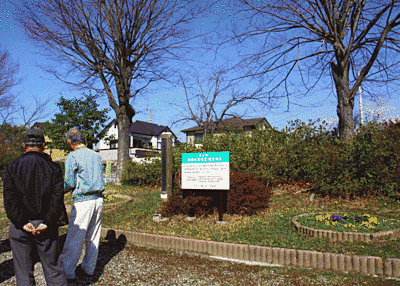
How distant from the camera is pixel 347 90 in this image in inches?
448

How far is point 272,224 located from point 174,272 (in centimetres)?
263

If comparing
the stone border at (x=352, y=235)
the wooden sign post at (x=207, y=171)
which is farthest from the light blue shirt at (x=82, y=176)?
the stone border at (x=352, y=235)

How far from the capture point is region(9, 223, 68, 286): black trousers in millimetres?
3021

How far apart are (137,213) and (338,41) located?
9.25m

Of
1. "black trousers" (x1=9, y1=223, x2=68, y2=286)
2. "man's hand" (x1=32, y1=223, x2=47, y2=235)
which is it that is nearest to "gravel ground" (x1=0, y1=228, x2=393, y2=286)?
"black trousers" (x1=9, y1=223, x2=68, y2=286)

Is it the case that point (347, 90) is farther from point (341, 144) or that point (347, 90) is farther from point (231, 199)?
point (231, 199)

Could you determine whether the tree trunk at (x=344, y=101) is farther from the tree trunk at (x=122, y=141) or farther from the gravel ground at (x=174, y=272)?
the tree trunk at (x=122, y=141)

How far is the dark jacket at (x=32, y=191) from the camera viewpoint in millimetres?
2957

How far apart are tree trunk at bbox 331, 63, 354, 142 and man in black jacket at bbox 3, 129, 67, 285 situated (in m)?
9.99

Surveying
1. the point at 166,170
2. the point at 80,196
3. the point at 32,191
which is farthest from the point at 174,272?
the point at 166,170

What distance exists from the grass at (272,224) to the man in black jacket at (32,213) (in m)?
3.02

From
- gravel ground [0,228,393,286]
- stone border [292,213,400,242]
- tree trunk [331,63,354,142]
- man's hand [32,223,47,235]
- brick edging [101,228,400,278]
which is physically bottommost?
gravel ground [0,228,393,286]

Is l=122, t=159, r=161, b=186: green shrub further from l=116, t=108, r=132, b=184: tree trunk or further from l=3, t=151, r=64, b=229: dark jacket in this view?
l=3, t=151, r=64, b=229: dark jacket

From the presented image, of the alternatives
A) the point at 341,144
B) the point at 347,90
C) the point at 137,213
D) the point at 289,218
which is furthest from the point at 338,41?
the point at 137,213
